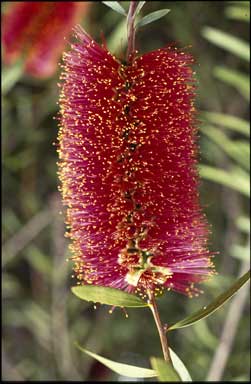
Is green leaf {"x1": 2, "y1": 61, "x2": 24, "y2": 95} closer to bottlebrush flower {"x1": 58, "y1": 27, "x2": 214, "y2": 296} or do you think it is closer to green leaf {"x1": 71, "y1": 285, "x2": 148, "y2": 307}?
bottlebrush flower {"x1": 58, "y1": 27, "x2": 214, "y2": 296}

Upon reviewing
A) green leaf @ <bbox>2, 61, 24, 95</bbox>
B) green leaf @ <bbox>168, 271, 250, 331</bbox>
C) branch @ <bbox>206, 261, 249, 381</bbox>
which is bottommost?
branch @ <bbox>206, 261, 249, 381</bbox>

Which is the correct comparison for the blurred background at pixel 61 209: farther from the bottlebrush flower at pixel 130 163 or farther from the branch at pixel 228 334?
the bottlebrush flower at pixel 130 163

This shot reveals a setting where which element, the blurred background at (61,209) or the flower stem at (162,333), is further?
the blurred background at (61,209)

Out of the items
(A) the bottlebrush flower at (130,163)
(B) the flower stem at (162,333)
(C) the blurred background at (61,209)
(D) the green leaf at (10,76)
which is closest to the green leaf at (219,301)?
(B) the flower stem at (162,333)

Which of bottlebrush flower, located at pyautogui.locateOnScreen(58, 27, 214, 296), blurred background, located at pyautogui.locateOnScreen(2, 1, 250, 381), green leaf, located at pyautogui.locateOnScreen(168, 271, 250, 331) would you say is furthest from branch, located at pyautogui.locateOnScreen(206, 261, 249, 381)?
green leaf, located at pyautogui.locateOnScreen(168, 271, 250, 331)

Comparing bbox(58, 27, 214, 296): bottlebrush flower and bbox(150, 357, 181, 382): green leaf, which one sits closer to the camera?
bbox(150, 357, 181, 382): green leaf

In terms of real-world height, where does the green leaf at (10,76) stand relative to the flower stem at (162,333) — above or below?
above

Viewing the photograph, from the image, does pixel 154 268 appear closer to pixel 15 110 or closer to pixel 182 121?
pixel 182 121

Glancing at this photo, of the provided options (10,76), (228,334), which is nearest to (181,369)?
(228,334)
